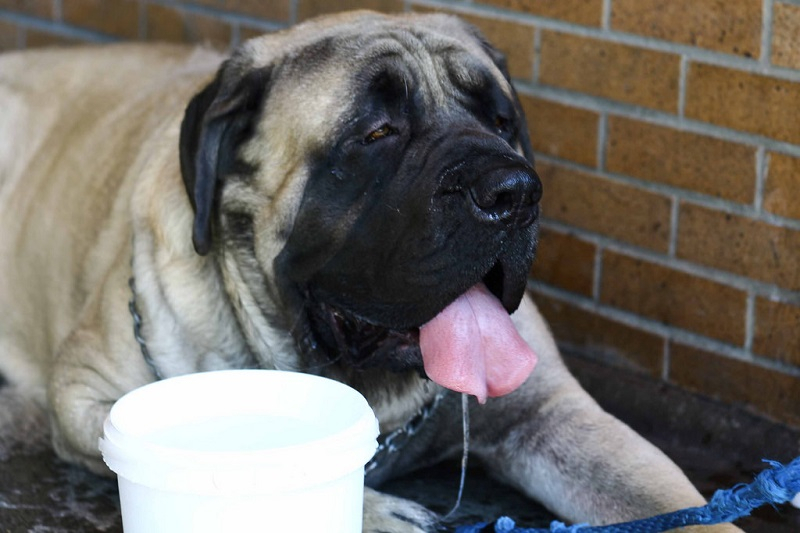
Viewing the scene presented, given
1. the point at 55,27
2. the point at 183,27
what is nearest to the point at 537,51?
the point at 183,27

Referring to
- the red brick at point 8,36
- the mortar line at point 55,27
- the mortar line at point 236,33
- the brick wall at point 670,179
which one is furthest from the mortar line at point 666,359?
the red brick at point 8,36

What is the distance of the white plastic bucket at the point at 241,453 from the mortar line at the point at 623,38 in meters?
1.43

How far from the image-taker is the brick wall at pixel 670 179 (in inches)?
122

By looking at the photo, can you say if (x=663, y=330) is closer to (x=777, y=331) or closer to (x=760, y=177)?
(x=777, y=331)

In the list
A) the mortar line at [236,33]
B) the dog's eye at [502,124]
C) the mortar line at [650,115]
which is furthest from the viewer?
the mortar line at [236,33]

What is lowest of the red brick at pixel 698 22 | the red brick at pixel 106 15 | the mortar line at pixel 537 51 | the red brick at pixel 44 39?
the red brick at pixel 44 39

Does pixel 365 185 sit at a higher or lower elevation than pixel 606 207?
higher

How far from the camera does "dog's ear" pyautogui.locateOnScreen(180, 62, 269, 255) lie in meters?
2.53

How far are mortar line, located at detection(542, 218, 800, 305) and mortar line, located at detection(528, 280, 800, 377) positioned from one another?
6.2 inches

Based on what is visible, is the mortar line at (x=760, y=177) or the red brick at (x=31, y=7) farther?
the red brick at (x=31, y=7)

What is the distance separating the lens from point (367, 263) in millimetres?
2412

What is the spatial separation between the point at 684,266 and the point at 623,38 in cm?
59

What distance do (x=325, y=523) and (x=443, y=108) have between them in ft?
2.90

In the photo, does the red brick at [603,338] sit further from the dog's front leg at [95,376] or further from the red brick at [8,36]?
the red brick at [8,36]
